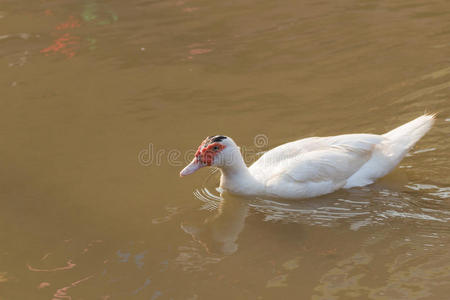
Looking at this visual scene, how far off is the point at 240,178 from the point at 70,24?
25.5 feet

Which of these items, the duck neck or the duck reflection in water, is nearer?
the duck reflection in water

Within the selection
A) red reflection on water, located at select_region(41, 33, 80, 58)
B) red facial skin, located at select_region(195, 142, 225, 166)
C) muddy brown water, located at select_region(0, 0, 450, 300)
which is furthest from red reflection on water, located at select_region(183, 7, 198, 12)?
red facial skin, located at select_region(195, 142, 225, 166)

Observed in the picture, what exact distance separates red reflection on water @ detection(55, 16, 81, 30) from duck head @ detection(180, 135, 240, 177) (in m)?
7.42

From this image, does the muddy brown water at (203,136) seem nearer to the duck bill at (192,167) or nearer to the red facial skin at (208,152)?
the duck bill at (192,167)

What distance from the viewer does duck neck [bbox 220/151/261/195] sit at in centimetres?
665

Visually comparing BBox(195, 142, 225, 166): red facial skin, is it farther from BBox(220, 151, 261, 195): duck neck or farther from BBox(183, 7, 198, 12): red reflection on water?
BBox(183, 7, 198, 12): red reflection on water

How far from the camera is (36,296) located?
531 cm

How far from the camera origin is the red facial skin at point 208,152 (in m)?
6.54

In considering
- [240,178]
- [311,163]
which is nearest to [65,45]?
[240,178]

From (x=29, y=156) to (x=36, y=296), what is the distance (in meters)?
3.03

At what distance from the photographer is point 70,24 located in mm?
13047

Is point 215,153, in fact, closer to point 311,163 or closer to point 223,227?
point 223,227

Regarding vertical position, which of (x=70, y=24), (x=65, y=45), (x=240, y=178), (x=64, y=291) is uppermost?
(x=70, y=24)

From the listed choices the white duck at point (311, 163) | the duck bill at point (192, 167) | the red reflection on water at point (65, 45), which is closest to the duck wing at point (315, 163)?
the white duck at point (311, 163)
